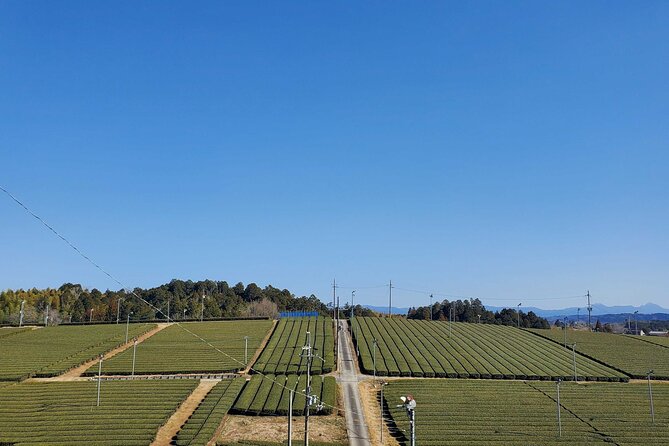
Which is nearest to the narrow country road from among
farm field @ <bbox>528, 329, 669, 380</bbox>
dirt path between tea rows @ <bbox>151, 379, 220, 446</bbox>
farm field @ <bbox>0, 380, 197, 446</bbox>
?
dirt path between tea rows @ <bbox>151, 379, 220, 446</bbox>

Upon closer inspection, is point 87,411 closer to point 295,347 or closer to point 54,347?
point 295,347

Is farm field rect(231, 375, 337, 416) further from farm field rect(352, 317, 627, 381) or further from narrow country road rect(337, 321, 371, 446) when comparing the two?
farm field rect(352, 317, 627, 381)

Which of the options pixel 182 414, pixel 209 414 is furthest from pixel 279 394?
pixel 182 414

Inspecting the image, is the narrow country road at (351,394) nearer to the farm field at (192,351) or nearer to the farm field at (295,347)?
the farm field at (295,347)

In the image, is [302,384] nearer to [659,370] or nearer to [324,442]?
[324,442]

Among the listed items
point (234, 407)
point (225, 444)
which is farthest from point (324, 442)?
point (234, 407)

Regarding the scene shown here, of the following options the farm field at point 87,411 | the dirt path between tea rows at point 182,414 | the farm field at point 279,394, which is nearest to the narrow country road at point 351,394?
the farm field at point 279,394

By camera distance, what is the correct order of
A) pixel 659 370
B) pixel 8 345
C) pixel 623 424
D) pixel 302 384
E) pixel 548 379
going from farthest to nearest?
pixel 8 345 → pixel 659 370 → pixel 548 379 → pixel 302 384 → pixel 623 424
